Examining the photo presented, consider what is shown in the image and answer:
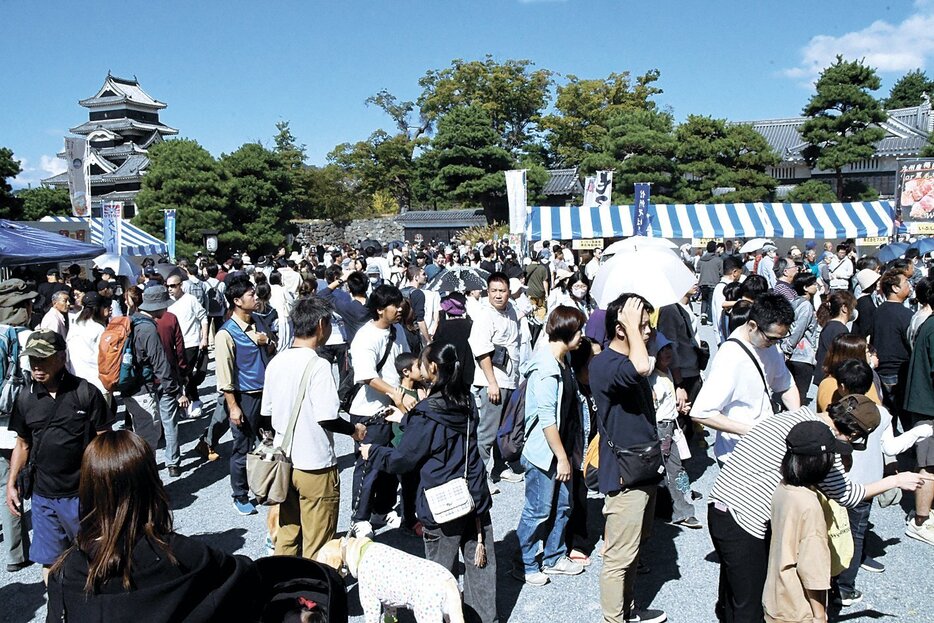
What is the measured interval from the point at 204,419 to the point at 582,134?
30784mm

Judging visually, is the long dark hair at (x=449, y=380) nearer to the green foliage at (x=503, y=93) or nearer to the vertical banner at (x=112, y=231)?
the vertical banner at (x=112, y=231)

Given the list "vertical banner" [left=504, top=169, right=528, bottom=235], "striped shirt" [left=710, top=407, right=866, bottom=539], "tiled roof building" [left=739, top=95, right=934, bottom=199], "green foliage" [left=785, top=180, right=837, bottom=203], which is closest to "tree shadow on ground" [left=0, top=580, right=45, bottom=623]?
"striped shirt" [left=710, top=407, right=866, bottom=539]

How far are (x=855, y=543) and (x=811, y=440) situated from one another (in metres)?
1.56

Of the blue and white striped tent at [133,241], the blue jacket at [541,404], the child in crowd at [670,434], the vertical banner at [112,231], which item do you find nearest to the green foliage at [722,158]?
the blue and white striped tent at [133,241]

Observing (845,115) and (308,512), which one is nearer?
(308,512)

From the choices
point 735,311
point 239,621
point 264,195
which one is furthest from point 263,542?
point 264,195

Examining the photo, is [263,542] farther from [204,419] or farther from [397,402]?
[204,419]

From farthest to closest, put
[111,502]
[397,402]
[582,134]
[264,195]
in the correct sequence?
[582,134] < [264,195] < [397,402] < [111,502]

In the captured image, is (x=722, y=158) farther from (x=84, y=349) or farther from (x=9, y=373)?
(x=9, y=373)

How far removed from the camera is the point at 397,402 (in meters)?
4.13

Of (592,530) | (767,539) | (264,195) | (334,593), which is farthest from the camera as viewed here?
(264,195)

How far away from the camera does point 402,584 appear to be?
268cm

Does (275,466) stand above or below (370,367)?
below

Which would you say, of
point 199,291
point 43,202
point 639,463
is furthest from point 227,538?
point 43,202
